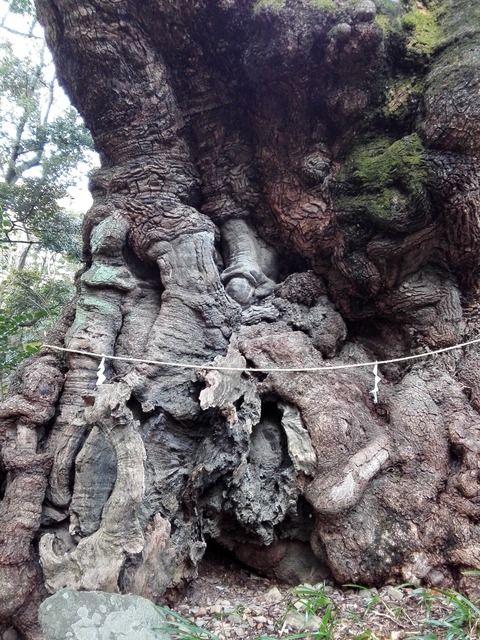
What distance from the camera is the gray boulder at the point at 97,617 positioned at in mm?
1699

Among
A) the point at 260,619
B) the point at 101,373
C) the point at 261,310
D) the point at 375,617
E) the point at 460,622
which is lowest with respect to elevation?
the point at 260,619

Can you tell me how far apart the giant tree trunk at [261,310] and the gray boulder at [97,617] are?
4.1 inches

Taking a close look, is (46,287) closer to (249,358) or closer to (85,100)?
(85,100)

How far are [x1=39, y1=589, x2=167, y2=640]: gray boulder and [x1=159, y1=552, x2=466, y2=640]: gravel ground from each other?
1.24 ft

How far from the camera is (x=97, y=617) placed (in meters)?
1.74

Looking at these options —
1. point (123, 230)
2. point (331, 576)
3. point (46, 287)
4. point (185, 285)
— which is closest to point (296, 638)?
point (331, 576)

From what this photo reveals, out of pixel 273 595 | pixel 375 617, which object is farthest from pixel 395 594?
pixel 273 595

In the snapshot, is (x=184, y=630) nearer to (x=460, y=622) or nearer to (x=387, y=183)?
(x=460, y=622)

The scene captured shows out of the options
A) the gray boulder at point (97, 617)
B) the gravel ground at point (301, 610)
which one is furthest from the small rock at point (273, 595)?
the gray boulder at point (97, 617)

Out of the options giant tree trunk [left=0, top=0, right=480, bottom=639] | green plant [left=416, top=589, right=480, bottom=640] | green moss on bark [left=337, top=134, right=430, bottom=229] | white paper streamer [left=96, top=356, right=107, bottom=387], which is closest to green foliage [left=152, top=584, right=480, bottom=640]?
green plant [left=416, top=589, right=480, bottom=640]

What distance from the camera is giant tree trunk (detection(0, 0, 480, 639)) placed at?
2.29m

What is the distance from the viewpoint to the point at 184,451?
8.50 ft

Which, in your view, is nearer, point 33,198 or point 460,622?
point 460,622

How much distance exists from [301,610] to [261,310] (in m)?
1.91
